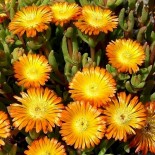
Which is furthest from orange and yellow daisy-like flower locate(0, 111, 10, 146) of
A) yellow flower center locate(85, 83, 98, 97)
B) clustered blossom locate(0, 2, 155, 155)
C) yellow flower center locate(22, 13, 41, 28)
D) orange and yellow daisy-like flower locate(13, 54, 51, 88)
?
yellow flower center locate(22, 13, 41, 28)

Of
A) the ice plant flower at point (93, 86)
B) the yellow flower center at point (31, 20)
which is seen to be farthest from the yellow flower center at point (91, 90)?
the yellow flower center at point (31, 20)

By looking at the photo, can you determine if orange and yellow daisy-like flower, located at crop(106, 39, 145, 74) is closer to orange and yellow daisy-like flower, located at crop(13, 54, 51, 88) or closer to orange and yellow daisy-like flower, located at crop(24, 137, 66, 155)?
orange and yellow daisy-like flower, located at crop(13, 54, 51, 88)

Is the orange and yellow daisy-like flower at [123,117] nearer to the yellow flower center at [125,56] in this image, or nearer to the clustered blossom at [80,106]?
the clustered blossom at [80,106]

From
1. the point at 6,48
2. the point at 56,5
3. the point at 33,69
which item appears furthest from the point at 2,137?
the point at 56,5

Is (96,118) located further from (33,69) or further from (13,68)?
(13,68)

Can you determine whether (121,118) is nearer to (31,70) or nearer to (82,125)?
(82,125)

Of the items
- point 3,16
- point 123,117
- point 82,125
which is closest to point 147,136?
point 123,117
